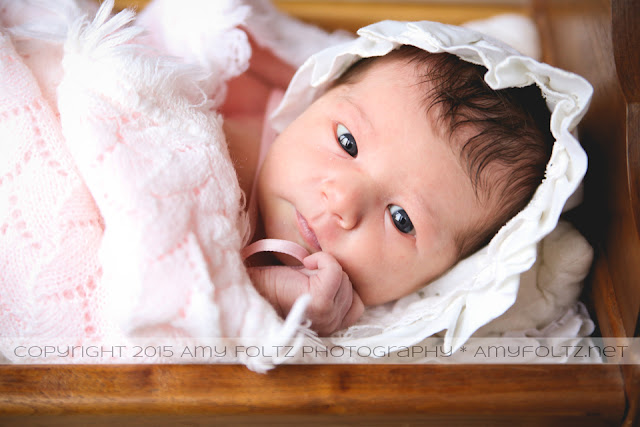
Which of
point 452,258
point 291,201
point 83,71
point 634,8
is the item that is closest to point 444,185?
point 452,258

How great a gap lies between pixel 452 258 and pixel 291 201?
305mm

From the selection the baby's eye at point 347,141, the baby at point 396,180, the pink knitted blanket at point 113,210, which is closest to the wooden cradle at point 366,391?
the pink knitted blanket at point 113,210

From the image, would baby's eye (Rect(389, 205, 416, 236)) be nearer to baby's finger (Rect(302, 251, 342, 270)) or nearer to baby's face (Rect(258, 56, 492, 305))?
baby's face (Rect(258, 56, 492, 305))

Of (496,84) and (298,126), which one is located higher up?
(496,84)

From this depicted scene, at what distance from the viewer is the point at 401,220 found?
881 millimetres

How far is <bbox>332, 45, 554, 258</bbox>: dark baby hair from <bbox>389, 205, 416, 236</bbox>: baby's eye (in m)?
0.10

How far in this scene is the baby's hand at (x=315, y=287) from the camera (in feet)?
2.65

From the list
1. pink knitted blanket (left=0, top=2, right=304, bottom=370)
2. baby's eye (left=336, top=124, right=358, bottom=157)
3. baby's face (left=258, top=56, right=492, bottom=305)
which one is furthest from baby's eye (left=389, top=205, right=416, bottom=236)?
pink knitted blanket (left=0, top=2, right=304, bottom=370)

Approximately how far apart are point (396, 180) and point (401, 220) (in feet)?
0.23

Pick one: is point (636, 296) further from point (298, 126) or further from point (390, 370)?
point (298, 126)

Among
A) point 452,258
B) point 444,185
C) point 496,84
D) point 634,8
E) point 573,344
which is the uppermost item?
point 634,8

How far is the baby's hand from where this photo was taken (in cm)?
81

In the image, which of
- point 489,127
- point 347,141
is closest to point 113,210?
A: point 347,141

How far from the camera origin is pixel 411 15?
1.33m
